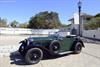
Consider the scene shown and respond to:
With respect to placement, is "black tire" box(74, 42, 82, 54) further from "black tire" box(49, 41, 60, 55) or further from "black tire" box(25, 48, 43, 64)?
"black tire" box(25, 48, 43, 64)

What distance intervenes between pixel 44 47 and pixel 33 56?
35.2 inches

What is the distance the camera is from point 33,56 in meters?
8.95

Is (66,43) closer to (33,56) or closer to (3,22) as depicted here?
(33,56)

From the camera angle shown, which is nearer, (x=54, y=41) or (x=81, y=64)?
(x=81, y=64)

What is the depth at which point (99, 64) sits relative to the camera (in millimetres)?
8734

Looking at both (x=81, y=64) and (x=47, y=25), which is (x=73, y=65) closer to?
(x=81, y=64)

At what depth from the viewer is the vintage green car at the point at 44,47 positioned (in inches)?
352

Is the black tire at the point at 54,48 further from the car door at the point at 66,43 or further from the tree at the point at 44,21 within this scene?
the tree at the point at 44,21

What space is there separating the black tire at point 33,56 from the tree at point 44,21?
51246mm

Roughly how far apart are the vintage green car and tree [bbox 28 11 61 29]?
49396 millimetres

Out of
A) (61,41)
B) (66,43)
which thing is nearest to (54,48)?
(61,41)

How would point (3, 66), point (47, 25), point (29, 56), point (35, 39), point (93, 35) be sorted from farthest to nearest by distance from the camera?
point (47, 25) → point (93, 35) → point (35, 39) → point (29, 56) → point (3, 66)

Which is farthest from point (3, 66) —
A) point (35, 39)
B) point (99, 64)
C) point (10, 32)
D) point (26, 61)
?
point (10, 32)

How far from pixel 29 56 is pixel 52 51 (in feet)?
4.51
